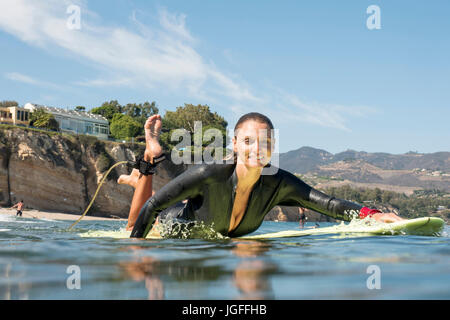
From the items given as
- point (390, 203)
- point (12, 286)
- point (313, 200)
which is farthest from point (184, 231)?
point (390, 203)

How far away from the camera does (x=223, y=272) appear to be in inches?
111

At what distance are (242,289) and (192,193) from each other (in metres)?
2.87

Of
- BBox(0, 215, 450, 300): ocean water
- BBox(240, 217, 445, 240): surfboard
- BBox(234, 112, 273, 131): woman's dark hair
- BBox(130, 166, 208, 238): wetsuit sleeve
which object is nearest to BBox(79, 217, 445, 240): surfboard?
BBox(240, 217, 445, 240): surfboard

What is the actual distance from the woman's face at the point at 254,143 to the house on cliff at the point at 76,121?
60.5 m

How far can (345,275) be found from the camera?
2.78 m

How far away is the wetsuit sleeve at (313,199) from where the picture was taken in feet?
18.3

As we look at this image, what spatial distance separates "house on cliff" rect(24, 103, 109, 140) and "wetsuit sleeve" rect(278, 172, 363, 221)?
5988 cm

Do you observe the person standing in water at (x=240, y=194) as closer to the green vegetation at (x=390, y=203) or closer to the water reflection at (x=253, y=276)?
the water reflection at (x=253, y=276)

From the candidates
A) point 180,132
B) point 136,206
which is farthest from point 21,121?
point 136,206

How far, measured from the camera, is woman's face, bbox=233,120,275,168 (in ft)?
15.7

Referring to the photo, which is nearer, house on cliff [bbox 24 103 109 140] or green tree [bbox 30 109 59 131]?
green tree [bbox 30 109 59 131]

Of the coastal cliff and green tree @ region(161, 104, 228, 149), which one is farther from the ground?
green tree @ region(161, 104, 228, 149)
